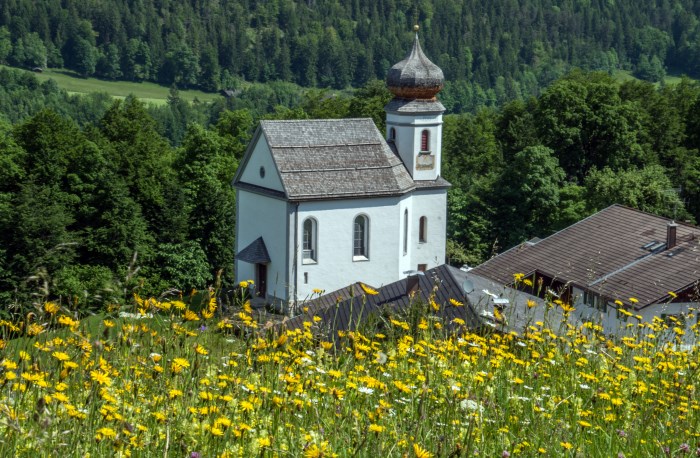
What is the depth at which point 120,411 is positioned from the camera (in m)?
6.29

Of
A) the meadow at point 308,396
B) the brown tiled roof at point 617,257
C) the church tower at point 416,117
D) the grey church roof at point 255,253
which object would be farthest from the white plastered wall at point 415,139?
the meadow at point 308,396

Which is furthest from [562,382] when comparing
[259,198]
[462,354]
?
[259,198]

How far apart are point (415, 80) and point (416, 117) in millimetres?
1404

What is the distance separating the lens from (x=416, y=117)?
45562 millimetres

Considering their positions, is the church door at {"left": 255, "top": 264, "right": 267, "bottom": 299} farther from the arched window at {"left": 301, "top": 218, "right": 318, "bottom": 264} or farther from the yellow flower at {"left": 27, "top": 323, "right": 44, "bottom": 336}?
the yellow flower at {"left": 27, "top": 323, "right": 44, "bottom": 336}

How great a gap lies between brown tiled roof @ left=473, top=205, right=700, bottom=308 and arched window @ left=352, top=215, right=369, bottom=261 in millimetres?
4432

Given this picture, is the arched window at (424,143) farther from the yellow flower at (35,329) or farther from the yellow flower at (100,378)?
the yellow flower at (100,378)

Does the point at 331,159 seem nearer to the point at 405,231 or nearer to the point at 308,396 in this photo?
the point at 405,231

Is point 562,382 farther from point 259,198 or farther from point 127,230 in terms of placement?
point 127,230

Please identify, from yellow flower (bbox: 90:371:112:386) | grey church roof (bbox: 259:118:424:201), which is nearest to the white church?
grey church roof (bbox: 259:118:424:201)

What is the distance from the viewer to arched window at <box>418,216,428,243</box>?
45750mm

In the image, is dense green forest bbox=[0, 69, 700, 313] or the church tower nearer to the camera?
the church tower

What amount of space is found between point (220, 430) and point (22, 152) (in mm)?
44688

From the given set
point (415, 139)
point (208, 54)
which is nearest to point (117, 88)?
point (208, 54)
